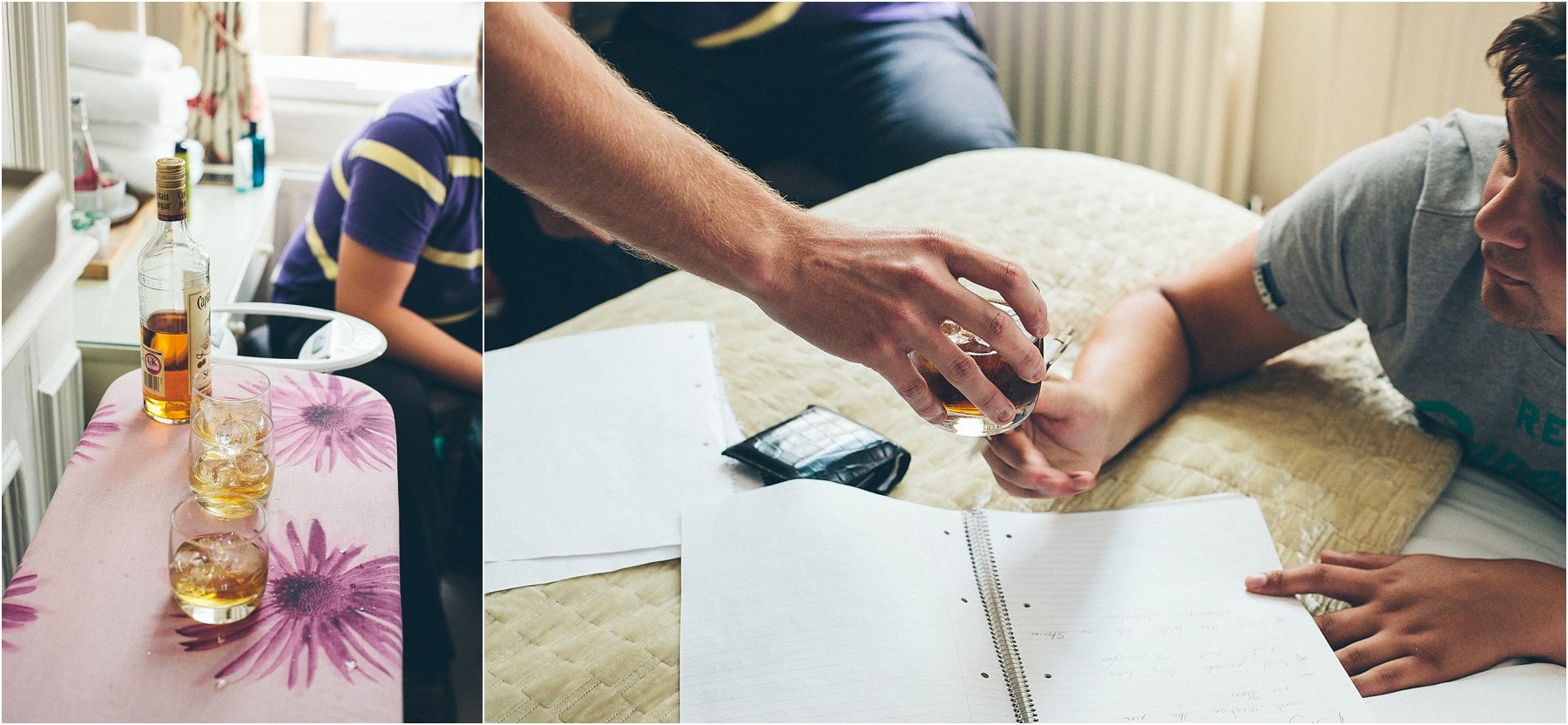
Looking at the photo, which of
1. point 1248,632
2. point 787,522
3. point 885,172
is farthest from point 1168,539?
point 885,172

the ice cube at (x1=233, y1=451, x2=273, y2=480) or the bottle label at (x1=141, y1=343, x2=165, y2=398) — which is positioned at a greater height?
the bottle label at (x1=141, y1=343, x2=165, y2=398)

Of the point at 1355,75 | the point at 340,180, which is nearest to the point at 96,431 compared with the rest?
the point at 340,180

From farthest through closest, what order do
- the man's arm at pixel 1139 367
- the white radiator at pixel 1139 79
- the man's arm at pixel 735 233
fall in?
the white radiator at pixel 1139 79, the man's arm at pixel 1139 367, the man's arm at pixel 735 233

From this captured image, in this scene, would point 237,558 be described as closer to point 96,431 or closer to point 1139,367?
point 96,431

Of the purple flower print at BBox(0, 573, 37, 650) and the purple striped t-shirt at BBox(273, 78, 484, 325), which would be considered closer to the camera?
the purple flower print at BBox(0, 573, 37, 650)

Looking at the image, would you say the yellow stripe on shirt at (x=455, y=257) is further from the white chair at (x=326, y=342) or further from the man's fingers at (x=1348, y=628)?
the man's fingers at (x=1348, y=628)

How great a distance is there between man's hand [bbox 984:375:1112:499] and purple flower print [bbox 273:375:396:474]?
45 centimetres

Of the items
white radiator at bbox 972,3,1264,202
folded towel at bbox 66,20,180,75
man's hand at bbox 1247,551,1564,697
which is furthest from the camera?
white radiator at bbox 972,3,1264,202

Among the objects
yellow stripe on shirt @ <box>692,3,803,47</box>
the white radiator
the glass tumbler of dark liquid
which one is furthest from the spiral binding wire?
the white radiator

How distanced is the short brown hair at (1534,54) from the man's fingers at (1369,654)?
38 cm

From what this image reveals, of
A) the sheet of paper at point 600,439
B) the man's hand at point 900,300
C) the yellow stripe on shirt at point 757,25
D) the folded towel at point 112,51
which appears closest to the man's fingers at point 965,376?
the man's hand at point 900,300

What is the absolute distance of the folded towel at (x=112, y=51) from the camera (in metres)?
0.59

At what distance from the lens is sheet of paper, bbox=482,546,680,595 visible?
83 cm

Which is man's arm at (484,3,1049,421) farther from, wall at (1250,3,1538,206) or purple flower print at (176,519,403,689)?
wall at (1250,3,1538,206)
